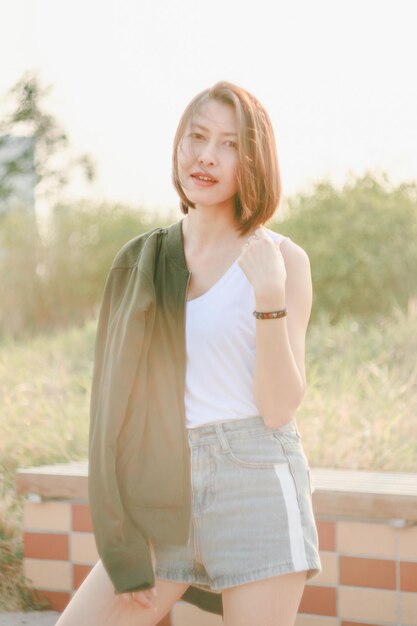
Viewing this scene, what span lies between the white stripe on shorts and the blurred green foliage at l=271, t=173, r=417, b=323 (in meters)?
9.34

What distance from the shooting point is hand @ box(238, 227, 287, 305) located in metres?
2.06

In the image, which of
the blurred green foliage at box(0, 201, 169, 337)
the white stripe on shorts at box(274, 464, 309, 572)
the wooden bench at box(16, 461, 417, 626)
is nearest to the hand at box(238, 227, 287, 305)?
the white stripe on shorts at box(274, 464, 309, 572)

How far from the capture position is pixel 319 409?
230 inches

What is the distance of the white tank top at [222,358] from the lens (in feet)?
7.09

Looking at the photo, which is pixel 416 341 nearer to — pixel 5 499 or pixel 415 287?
pixel 415 287

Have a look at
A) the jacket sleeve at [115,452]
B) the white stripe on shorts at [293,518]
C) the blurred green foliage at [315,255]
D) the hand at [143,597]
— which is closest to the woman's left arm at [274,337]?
the white stripe on shorts at [293,518]

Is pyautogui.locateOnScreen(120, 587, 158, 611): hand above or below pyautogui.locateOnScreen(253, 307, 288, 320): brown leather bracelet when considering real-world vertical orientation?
below

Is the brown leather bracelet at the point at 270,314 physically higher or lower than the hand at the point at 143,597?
higher

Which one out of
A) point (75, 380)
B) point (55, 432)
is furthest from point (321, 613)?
point (75, 380)

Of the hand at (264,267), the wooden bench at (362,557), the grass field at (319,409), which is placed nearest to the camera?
the hand at (264,267)

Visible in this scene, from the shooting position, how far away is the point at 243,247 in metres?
2.16

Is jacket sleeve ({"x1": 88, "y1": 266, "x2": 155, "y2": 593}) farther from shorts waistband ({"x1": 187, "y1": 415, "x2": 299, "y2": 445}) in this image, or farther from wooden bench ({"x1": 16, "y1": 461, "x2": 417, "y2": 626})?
wooden bench ({"x1": 16, "y1": 461, "x2": 417, "y2": 626})

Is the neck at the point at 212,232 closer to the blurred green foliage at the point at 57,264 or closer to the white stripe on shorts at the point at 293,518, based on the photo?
the white stripe on shorts at the point at 293,518

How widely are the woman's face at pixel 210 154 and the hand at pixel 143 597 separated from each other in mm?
864
